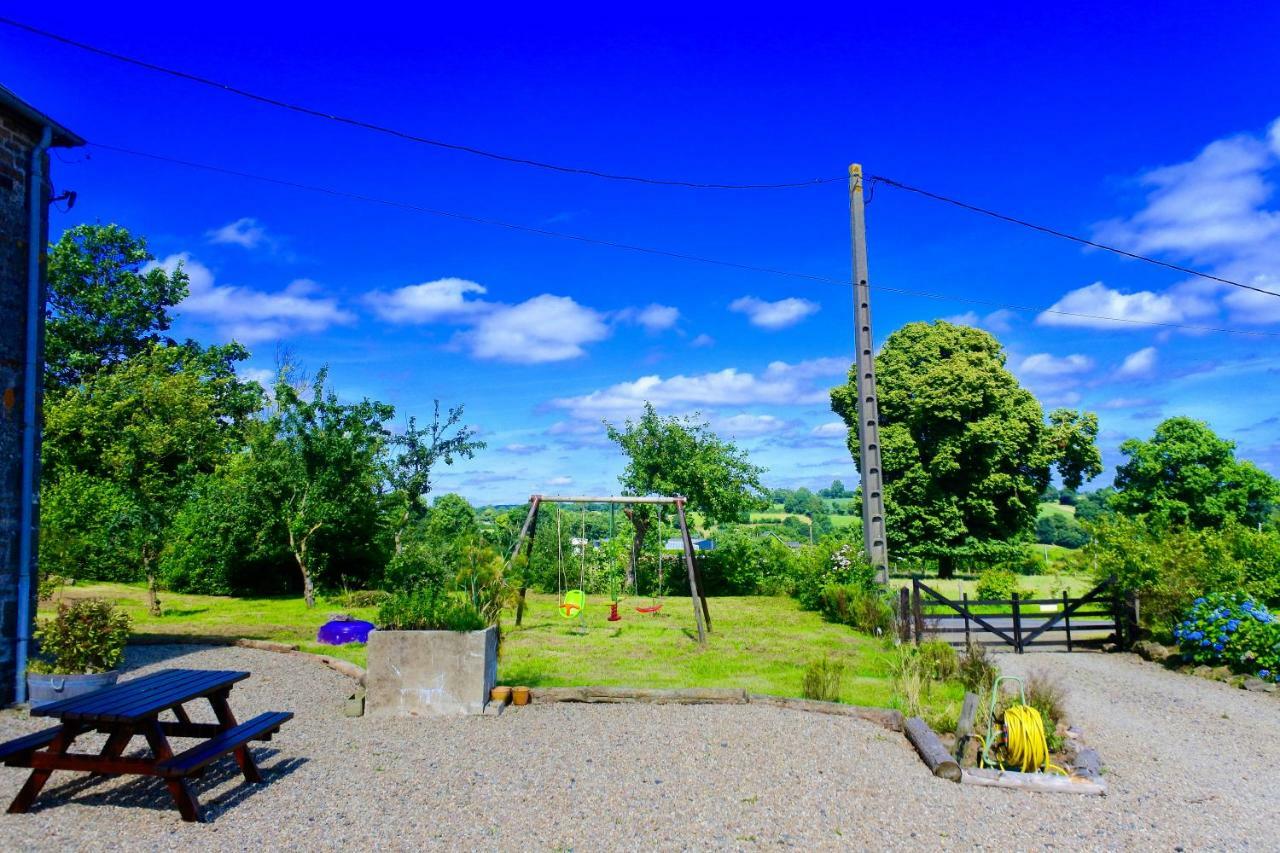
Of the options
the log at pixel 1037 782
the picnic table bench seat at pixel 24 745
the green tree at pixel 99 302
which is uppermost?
the green tree at pixel 99 302

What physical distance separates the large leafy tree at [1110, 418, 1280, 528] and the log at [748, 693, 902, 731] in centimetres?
2459

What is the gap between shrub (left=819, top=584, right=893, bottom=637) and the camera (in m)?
13.7

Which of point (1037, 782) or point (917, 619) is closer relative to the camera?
point (1037, 782)

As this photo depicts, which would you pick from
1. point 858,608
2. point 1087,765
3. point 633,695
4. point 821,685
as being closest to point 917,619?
point 858,608

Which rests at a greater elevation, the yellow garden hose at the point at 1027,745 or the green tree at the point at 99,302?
the green tree at the point at 99,302

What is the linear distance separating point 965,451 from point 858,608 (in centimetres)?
1250

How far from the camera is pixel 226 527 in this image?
18.4m

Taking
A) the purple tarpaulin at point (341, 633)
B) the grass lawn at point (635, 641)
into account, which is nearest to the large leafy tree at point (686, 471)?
the grass lawn at point (635, 641)

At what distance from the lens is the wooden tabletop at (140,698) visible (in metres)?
4.46

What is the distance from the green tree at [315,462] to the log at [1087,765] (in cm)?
1420

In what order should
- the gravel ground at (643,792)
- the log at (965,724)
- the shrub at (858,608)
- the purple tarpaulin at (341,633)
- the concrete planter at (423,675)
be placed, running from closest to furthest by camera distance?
the gravel ground at (643,792), the log at (965,724), the concrete planter at (423,675), the purple tarpaulin at (341,633), the shrub at (858,608)

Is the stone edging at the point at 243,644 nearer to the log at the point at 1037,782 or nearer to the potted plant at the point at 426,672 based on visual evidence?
the potted plant at the point at 426,672

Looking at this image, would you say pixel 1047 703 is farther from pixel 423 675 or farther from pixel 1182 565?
pixel 1182 565

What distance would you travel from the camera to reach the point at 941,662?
9.37m
